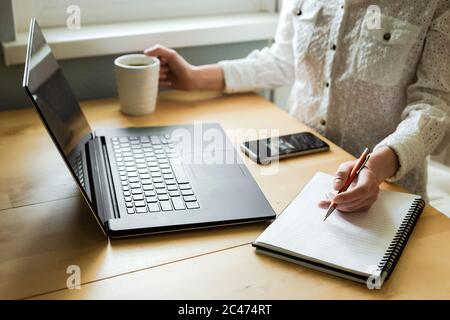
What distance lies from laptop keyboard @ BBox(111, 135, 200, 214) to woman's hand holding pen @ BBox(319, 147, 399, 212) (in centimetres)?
20

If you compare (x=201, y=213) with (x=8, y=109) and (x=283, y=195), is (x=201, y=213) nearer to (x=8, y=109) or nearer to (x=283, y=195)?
(x=283, y=195)

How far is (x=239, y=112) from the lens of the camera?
1108 mm

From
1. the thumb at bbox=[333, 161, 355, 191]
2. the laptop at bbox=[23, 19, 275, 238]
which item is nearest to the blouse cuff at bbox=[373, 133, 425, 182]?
the thumb at bbox=[333, 161, 355, 191]

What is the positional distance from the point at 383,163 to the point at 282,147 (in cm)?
18

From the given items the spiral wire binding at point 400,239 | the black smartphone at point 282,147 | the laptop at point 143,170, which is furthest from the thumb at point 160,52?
the spiral wire binding at point 400,239

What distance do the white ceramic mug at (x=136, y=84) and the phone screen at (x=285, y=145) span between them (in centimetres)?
25

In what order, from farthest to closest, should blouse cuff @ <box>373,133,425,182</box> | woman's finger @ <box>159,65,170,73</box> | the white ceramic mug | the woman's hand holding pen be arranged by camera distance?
woman's finger @ <box>159,65,170,73</box>, the white ceramic mug, blouse cuff @ <box>373,133,425,182</box>, the woman's hand holding pen

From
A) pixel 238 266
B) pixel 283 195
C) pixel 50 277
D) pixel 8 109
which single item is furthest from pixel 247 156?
pixel 8 109

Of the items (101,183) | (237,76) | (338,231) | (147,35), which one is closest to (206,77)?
(237,76)

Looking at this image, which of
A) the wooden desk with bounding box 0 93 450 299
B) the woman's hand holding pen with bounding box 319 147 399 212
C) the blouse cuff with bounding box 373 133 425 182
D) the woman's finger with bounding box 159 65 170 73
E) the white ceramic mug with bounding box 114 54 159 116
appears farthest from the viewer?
the woman's finger with bounding box 159 65 170 73

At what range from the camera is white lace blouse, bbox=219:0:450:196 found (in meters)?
0.91

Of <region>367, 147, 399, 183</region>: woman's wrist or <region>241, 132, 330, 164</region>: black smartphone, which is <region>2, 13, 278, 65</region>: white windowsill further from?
<region>367, 147, 399, 183</region>: woman's wrist

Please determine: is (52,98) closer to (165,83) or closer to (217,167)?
(217,167)

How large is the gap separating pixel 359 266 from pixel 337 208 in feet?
0.42
